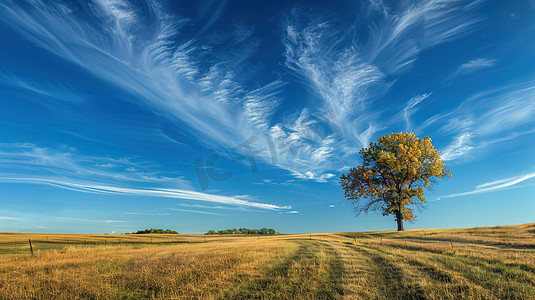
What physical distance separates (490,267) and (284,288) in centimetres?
1198

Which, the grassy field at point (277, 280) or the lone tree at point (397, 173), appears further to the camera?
the lone tree at point (397, 173)

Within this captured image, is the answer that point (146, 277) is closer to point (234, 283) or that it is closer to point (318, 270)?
point (234, 283)

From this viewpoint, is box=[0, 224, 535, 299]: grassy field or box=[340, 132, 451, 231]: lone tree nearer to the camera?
box=[0, 224, 535, 299]: grassy field

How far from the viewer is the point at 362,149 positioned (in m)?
52.9

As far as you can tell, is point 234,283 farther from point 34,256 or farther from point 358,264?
point 34,256

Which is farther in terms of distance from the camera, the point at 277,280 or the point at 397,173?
the point at 397,173

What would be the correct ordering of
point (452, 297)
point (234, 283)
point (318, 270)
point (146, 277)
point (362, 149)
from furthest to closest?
point (362, 149) < point (318, 270) < point (146, 277) < point (234, 283) < point (452, 297)

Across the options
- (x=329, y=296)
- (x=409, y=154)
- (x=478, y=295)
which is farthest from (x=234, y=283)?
(x=409, y=154)

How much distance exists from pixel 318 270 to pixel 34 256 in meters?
23.0

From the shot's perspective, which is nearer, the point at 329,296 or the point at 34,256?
the point at 329,296

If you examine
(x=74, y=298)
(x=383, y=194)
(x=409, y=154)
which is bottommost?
(x=74, y=298)

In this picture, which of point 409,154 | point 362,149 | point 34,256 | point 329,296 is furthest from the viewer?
point 362,149

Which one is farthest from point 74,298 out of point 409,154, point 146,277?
point 409,154

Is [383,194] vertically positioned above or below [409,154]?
below
